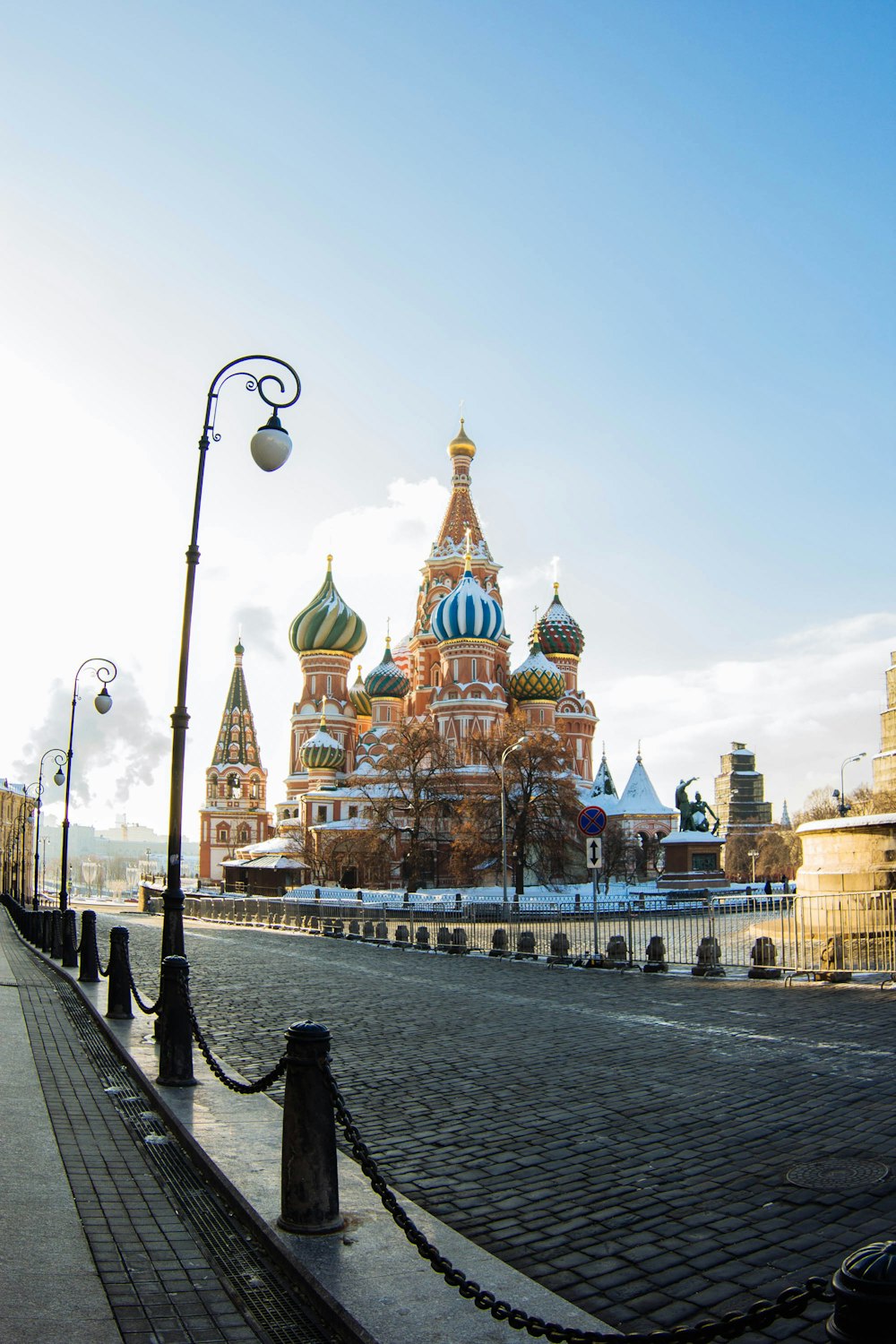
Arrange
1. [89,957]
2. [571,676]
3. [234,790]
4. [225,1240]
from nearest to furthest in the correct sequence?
[225,1240], [89,957], [571,676], [234,790]

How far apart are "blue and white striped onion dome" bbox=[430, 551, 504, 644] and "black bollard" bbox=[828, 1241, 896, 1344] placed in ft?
192

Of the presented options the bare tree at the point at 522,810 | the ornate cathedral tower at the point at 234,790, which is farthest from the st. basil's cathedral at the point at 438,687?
the ornate cathedral tower at the point at 234,790

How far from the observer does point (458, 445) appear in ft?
249

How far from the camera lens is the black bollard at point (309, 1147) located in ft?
15.3

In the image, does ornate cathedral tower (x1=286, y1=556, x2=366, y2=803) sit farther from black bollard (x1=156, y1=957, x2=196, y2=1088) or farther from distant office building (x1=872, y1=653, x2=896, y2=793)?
black bollard (x1=156, y1=957, x2=196, y2=1088)

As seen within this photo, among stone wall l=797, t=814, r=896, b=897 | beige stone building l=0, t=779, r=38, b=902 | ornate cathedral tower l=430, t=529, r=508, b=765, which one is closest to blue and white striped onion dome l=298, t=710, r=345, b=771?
ornate cathedral tower l=430, t=529, r=508, b=765

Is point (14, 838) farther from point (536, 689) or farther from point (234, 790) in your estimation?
point (234, 790)

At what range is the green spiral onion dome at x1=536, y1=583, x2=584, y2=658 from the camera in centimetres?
7219

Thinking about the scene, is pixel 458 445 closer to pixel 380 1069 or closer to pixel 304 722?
pixel 304 722

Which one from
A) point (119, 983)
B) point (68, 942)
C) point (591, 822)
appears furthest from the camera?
point (591, 822)

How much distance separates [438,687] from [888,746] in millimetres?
50299

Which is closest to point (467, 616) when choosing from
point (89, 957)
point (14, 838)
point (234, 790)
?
point (14, 838)

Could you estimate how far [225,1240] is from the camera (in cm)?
480

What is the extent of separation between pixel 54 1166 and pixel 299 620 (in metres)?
72.4
